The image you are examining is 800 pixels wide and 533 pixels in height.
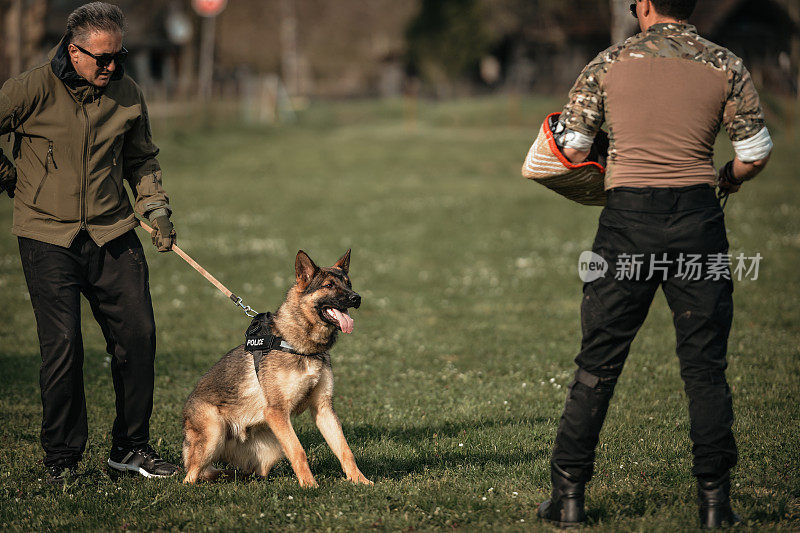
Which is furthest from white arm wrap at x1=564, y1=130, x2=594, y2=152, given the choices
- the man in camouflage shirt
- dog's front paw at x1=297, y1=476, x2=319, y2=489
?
Answer: dog's front paw at x1=297, y1=476, x2=319, y2=489

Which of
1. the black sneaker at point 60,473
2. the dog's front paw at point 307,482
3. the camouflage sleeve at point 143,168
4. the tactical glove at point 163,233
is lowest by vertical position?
the black sneaker at point 60,473

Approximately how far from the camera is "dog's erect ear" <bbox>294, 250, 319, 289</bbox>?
5441 millimetres

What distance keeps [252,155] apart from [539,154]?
27507mm

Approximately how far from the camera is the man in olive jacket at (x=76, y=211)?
5082 mm

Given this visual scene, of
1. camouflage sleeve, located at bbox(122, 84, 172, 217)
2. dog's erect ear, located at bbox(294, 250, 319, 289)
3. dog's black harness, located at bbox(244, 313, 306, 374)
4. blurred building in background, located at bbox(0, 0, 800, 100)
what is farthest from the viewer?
blurred building in background, located at bbox(0, 0, 800, 100)

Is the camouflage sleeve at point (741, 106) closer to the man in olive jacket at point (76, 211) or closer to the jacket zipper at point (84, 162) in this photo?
the man in olive jacket at point (76, 211)

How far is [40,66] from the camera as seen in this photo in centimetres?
516

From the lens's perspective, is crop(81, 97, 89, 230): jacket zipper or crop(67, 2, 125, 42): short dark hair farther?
crop(81, 97, 89, 230): jacket zipper

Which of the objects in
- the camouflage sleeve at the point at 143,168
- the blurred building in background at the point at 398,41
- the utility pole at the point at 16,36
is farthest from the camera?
the blurred building in background at the point at 398,41

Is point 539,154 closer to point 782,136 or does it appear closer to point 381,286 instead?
point 381,286

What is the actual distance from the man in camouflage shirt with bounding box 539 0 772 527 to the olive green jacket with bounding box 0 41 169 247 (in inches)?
116

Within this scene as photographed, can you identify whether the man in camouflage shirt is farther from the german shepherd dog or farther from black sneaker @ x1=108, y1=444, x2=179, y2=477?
black sneaker @ x1=108, y1=444, x2=179, y2=477

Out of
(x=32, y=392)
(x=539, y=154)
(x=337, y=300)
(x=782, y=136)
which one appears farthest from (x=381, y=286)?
(x=782, y=136)

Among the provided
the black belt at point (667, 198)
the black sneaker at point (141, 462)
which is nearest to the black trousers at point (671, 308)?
the black belt at point (667, 198)
